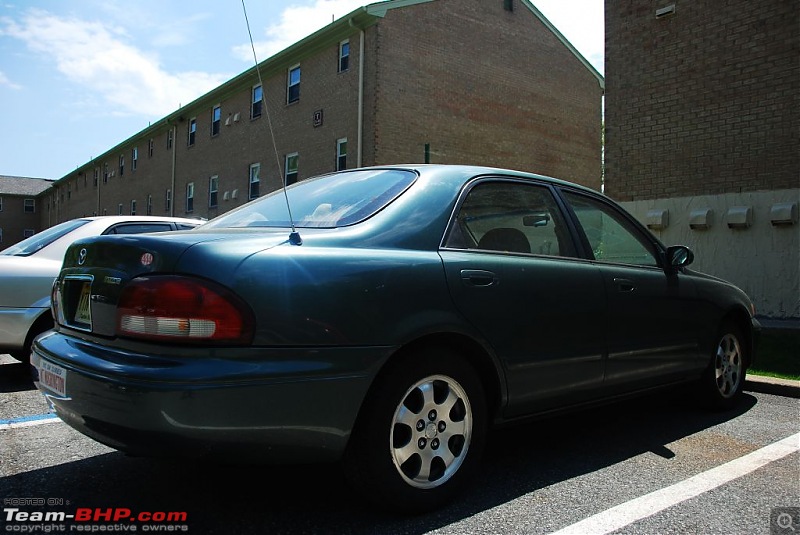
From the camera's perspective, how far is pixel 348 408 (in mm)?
2406

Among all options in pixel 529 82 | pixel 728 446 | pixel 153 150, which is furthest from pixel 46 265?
pixel 153 150

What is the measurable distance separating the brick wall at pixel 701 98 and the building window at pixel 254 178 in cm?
1443

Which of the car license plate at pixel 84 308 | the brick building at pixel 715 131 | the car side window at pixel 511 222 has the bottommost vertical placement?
the car license plate at pixel 84 308

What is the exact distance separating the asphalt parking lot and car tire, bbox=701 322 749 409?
362 mm

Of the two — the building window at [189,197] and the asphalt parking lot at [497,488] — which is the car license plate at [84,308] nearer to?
the asphalt parking lot at [497,488]

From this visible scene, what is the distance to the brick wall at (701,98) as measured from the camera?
9219 millimetres

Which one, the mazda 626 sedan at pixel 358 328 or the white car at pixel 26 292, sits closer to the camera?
the mazda 626 sedan at pixel 358 328

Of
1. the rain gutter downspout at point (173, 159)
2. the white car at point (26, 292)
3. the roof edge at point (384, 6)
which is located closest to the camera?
the white car at point (26, 292)

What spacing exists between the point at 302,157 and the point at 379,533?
729 inches

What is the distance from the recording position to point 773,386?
5.41m

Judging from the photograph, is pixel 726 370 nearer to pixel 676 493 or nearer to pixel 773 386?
pixel 773 386

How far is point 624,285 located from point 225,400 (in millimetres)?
2445

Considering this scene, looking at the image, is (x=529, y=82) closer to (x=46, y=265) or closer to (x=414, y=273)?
(x=46, y=265)

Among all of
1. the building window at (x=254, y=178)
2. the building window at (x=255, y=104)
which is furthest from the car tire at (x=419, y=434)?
Answer: the building window at (x=255, y=104)
